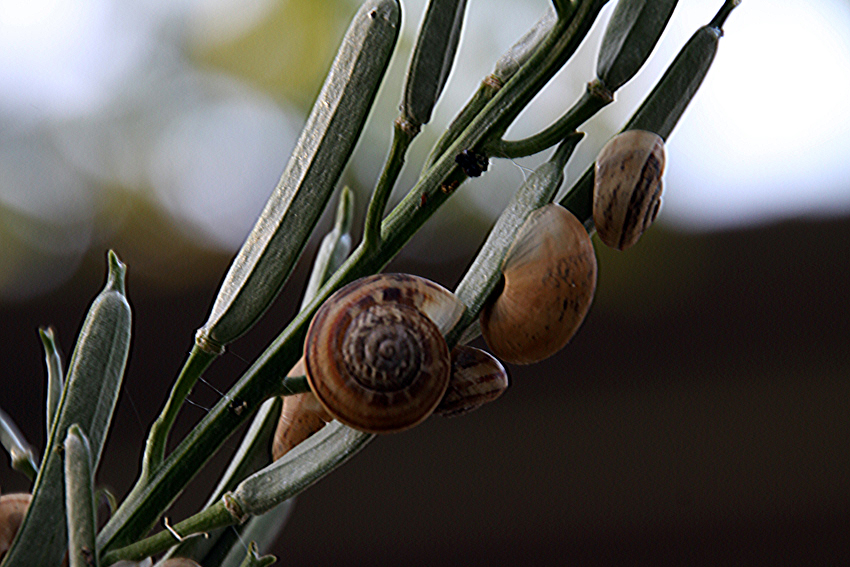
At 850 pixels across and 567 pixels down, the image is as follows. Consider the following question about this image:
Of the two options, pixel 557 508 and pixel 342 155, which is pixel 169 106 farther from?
pixel 342 155

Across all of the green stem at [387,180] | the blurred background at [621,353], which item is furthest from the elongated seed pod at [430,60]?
the blurred background at [621,353]

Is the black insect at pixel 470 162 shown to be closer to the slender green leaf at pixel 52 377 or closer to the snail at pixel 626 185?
the snail at pixel 626 185

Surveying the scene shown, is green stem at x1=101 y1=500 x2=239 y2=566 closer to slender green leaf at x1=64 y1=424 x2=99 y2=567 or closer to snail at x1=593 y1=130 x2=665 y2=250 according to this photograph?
slender green leaf at x1=64 y1=424 x2=99 y2=567

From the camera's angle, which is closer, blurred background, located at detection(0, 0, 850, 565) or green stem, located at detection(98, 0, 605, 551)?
green stem, located at detection(98, 0, 605, 551)

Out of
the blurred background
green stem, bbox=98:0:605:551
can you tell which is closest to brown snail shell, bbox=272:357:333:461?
green stem, bbox=98:0:605:551

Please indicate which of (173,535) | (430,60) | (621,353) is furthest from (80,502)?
(621,353)

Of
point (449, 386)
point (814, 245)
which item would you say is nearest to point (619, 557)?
point (814, 245)
